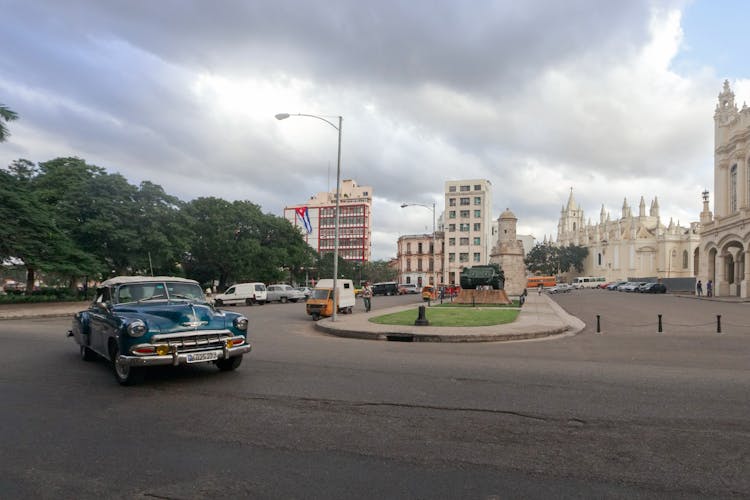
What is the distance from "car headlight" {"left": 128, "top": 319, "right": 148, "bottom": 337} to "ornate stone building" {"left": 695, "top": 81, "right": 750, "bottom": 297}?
5378cm

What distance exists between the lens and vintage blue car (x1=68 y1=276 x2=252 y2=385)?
6.84m

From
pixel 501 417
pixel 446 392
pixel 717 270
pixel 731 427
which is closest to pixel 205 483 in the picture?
pixel 501 417

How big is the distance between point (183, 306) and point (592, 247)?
11313 cm

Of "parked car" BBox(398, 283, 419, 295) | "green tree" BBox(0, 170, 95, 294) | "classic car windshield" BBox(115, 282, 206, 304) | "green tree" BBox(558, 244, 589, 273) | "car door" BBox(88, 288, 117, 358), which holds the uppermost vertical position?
"green tree" BBox(558, 244, 589, 273)

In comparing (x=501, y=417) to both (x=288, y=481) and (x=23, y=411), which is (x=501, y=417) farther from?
(x=23, y=411)

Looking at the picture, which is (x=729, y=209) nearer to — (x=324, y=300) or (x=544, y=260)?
(x=544, y=260)

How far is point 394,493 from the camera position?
356cm

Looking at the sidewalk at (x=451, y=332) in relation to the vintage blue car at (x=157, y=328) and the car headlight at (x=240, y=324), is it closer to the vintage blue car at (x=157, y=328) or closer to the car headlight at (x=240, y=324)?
the vintage blue car at (x=157, y=328)

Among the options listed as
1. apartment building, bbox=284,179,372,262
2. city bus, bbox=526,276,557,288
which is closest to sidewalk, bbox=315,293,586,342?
city bus, bbox=526,276,557,288

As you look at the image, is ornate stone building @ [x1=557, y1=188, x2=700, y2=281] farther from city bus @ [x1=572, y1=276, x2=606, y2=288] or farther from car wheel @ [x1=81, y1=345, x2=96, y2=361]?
car wheel @ [x1=81, y1=345, x2=96, y2=361]

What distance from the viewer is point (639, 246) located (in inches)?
3701

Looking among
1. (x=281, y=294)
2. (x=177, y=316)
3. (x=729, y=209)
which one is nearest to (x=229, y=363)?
(x=177, y=316)

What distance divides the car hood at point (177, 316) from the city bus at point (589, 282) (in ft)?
325

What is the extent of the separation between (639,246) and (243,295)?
8483 cm
